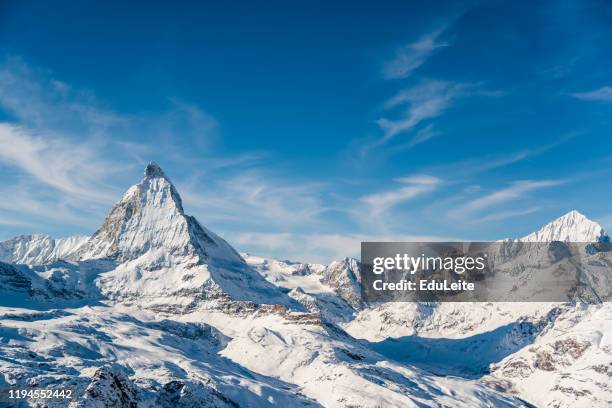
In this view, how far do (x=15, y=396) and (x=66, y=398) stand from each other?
733 inches

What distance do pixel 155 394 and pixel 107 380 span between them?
1762 inches

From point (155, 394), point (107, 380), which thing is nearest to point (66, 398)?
point (107, 380)

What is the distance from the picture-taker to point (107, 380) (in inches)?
6083

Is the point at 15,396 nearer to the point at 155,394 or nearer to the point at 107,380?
the point at 107,380

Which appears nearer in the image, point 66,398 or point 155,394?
point 66,398

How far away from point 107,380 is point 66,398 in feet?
34.6

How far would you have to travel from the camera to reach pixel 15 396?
156625 mm

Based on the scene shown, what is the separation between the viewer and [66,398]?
5851 inches

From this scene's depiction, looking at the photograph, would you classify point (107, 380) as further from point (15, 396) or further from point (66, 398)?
point (15, 396)

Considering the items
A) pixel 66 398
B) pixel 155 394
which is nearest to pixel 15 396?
pixel 66 398

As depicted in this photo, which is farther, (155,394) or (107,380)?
(155,394)

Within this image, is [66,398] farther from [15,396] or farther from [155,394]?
[155,394]

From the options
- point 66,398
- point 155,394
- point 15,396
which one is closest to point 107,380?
point 66,398

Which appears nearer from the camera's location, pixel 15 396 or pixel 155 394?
pixel 15 396
